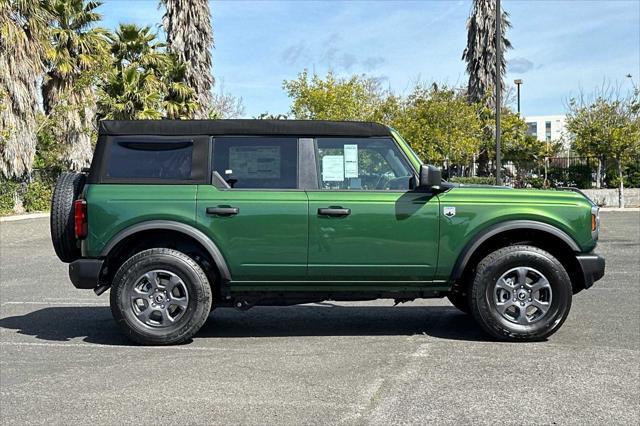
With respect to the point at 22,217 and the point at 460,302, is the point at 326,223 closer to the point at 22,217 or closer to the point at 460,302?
the point at 460,302

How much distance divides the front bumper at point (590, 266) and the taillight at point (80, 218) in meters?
4.41

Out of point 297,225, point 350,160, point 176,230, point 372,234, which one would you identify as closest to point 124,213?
point 176,230

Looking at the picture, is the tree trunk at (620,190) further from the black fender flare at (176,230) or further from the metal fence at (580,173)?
the black fender flare at (176,230)

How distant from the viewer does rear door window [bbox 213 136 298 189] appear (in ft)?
19.6

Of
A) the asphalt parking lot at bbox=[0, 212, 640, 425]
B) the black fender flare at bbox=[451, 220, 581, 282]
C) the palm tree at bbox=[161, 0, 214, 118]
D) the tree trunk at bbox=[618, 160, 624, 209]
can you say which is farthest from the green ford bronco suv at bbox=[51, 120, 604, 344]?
the palm tree at bbox=[161, 0, 214, 118]

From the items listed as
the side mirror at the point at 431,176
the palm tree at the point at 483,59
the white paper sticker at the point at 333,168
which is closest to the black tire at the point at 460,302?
the side mirror at the point at 431,176

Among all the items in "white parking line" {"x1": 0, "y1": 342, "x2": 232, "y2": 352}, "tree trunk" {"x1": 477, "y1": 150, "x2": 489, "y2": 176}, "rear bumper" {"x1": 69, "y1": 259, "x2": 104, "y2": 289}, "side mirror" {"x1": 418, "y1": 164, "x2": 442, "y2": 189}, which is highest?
"tree trunk" {"x1": 477, "y1": 150, "x2": 489, "y2": 176}

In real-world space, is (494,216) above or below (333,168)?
below

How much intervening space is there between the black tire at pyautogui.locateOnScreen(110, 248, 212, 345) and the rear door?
32 centimetres

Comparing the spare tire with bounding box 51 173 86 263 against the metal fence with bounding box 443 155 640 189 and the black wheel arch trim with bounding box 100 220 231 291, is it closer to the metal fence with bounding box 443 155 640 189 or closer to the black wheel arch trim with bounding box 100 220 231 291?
the black wheel arch trim with bounding box 100 220 231 291

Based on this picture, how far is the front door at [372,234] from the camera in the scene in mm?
5816

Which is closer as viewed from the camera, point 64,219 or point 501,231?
point 501,231

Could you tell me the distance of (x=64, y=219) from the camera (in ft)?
19.4

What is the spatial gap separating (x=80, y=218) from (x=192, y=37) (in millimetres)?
25317
